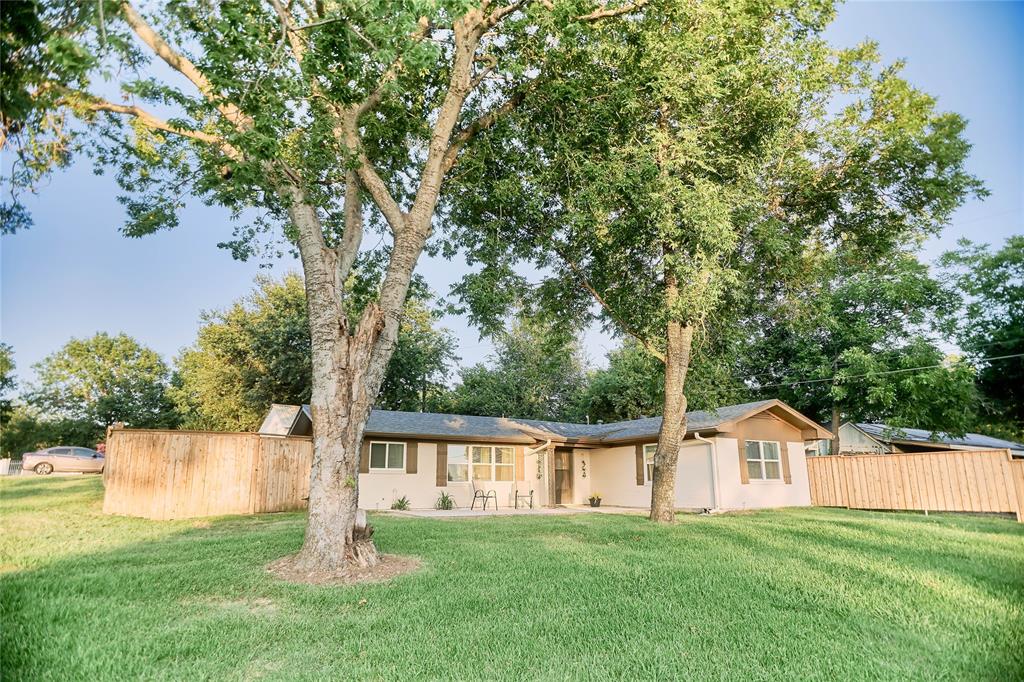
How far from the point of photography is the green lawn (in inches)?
129

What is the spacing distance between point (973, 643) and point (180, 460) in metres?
12.9

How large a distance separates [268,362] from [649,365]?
56.0 feet

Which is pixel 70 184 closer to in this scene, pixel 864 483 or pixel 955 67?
pixel 955 67

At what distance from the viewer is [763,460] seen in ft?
53.6

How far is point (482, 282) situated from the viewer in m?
10.4

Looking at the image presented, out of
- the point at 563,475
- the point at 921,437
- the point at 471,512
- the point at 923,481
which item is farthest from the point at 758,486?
the point at 921,437

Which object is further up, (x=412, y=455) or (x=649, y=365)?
(x=649, y=365)

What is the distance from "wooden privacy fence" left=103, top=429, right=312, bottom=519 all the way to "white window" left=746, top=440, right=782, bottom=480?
1266 centimetres

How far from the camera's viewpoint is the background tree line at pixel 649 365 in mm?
15704

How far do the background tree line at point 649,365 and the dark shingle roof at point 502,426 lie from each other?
119 cm

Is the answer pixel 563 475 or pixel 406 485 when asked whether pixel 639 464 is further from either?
pixel 406 485

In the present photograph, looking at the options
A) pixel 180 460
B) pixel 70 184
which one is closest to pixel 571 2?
pixel 70 184

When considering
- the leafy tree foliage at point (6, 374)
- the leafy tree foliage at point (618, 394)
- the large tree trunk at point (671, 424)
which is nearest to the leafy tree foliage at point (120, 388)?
the leafy tree foliage at point (618, 394)

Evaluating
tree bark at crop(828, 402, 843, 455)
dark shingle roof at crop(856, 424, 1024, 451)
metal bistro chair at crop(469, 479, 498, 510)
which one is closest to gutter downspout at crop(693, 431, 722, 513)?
metal bistro chair at crop(469, 479, 498, 510)
